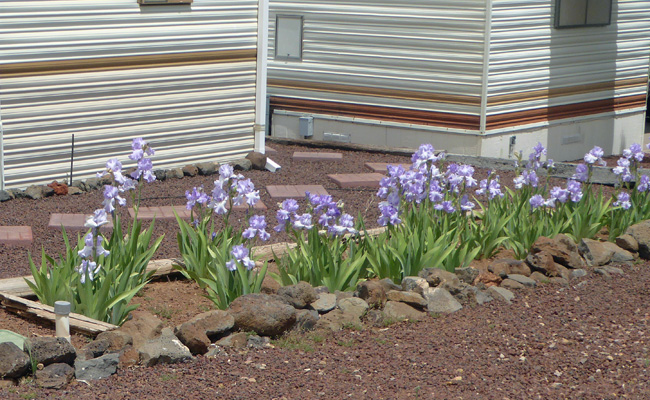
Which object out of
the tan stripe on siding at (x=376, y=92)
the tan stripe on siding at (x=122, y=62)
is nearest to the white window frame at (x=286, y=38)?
the tan stripe on siding at (x=376, y=92)

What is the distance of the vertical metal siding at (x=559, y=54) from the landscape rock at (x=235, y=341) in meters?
7.56

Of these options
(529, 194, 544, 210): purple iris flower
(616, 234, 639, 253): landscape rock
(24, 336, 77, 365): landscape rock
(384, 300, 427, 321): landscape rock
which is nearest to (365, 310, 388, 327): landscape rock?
(384, 300, 427, 321): landscape rock

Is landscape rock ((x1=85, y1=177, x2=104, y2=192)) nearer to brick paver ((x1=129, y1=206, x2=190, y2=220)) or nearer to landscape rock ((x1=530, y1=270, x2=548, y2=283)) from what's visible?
brick paver ((x1=129, y1=206, x2=190, y2=220))

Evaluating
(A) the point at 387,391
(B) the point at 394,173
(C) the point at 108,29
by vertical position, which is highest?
(C) the point at 108,29

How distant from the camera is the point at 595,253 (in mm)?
7199

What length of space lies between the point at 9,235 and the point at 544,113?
7.74m

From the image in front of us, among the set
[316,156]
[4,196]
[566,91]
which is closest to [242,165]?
[316,156]

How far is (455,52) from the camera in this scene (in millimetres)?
12258

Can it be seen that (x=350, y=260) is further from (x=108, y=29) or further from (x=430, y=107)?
(x=430, y=107)

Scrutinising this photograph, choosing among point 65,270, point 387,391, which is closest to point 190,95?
point 65,270

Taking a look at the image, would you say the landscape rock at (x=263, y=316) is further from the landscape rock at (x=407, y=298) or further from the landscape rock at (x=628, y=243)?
the landscape rock at (x=628, y=243)

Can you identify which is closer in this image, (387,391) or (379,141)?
(387,391)

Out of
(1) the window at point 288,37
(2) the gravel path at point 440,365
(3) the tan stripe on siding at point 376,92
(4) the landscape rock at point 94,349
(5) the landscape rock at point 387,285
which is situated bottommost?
(2) the gravel path at point 440,365

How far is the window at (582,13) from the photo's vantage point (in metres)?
12.8
